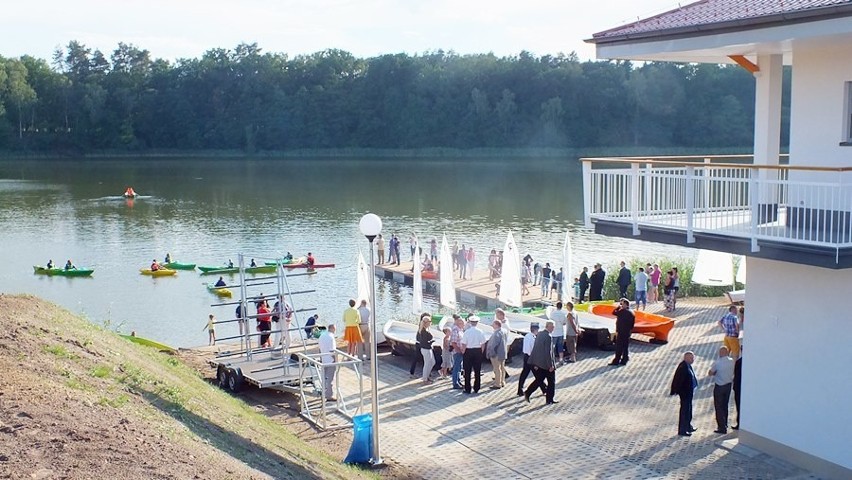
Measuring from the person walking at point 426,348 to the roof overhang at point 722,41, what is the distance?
6594 millimetres

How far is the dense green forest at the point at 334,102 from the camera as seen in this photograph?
115m

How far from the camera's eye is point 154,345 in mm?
22406

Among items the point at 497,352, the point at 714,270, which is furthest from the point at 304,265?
the point at 497,352

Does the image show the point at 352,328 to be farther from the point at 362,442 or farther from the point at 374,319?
the point at 374,319

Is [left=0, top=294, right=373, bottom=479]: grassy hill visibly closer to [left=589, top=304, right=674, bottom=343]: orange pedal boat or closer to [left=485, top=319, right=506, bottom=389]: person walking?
[left=485, top=319, right=506, bottom=389]: person walking

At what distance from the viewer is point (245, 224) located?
6144 centimetres

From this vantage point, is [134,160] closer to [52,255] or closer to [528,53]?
[528,53]

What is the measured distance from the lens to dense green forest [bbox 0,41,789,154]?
115m

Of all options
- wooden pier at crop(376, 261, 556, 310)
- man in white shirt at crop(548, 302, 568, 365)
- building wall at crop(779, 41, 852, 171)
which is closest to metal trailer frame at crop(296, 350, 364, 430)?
man in white shirt at crop(548, 302, 568, 365)

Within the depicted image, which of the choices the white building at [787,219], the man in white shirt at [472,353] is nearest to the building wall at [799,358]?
the white building at [787,219]

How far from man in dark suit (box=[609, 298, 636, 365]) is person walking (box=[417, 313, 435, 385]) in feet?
12.7

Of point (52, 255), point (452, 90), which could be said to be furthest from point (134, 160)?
point (52, 255)

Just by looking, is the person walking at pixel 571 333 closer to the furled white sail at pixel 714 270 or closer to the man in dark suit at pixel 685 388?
the man in dark suit at pixel 685 388

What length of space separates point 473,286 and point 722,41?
2291cm
